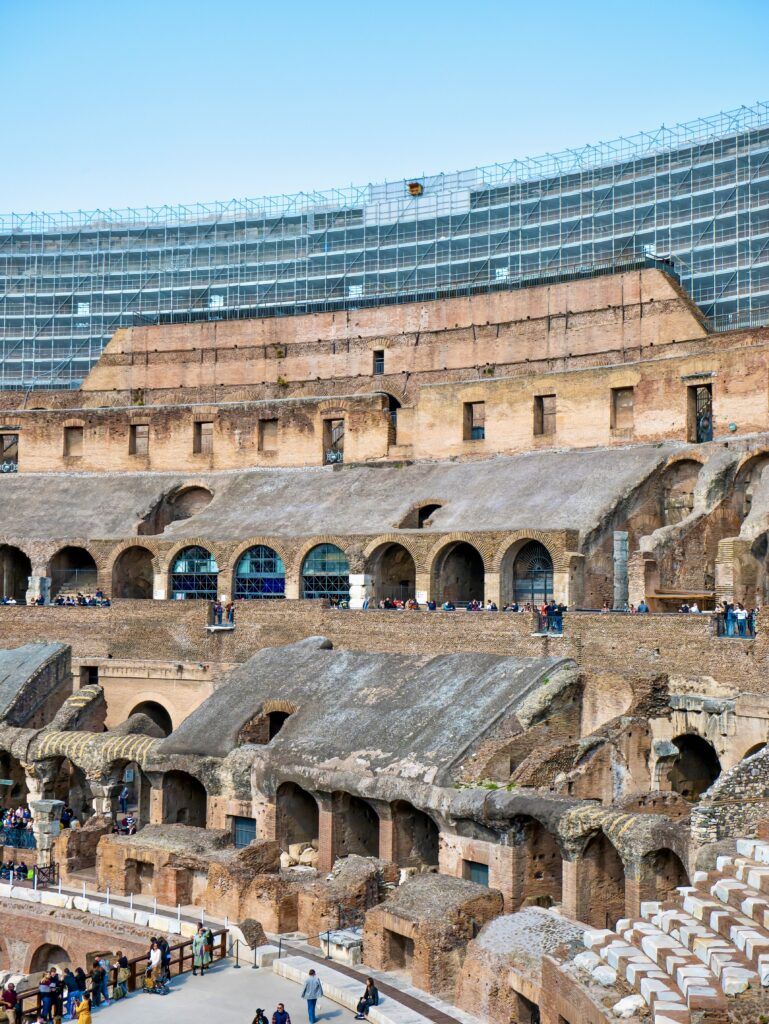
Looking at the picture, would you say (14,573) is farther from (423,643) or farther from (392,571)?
(423,643)

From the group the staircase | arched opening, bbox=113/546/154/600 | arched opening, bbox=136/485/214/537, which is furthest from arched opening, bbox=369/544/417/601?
the staircase

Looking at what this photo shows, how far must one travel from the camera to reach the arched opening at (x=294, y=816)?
26.1m

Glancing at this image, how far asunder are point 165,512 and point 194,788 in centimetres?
1429

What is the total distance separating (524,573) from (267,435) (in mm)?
12547

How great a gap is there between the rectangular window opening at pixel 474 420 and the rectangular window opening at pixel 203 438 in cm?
888

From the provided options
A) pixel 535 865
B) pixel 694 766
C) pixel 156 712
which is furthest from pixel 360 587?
pixel 535 865

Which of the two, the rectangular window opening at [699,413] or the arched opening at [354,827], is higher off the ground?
the rectangular window opening at [699,413]

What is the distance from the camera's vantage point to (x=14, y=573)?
1618 inches

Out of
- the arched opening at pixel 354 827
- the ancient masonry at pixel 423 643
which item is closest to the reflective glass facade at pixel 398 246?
the ancient masonry at pixel 423 643

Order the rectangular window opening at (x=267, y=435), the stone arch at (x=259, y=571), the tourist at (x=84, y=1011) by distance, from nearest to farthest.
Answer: the tourist at (x=84, y=1011) < the stone arch at (x=259, y=571) < the rectangular window opening at (x=267, y=435)

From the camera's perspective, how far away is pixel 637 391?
3550cm

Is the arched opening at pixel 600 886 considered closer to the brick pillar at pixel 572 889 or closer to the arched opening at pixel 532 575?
the brick pillar at pixel 572 889

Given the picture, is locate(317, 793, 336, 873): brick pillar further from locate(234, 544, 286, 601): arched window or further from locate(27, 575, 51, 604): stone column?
locate(27, 575, 51, 604): stone column

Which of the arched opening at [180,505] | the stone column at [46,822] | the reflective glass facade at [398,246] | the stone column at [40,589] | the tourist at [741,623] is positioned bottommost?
the stone column at [46,822]
